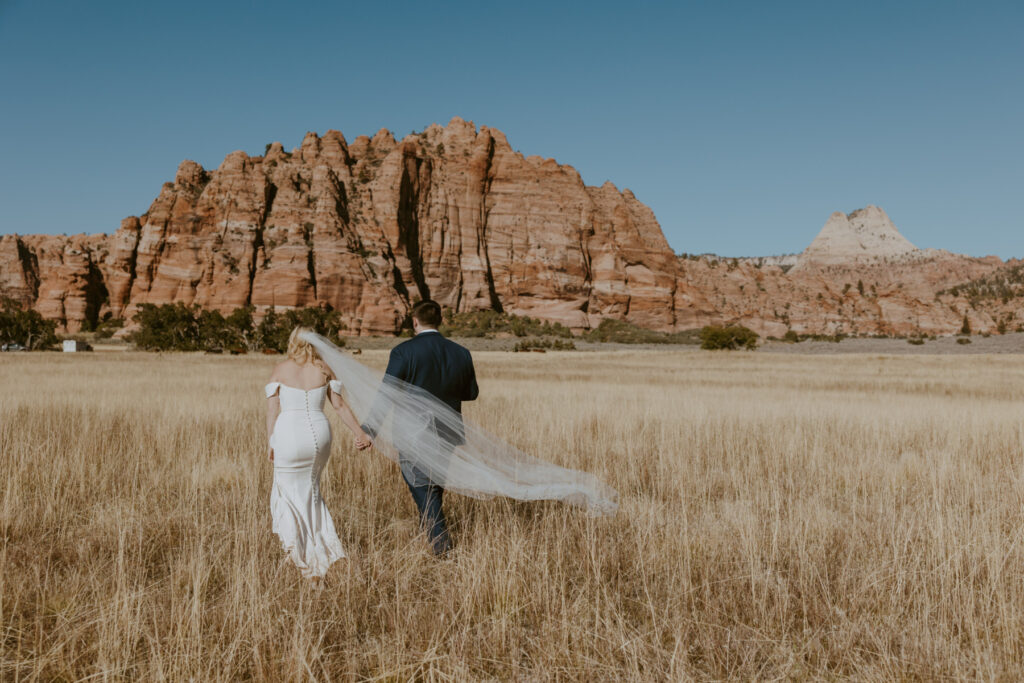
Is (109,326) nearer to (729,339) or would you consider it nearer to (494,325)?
(494,325)

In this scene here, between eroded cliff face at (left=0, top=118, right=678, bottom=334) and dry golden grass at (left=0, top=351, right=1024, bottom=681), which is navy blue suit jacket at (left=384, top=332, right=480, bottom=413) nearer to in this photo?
dry golden grass at (left=0, top=351, right=1024, bottom=681)

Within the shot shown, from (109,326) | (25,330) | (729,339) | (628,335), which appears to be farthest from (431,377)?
(109,326)

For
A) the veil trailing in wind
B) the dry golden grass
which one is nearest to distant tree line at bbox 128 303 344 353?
the dry golden grass

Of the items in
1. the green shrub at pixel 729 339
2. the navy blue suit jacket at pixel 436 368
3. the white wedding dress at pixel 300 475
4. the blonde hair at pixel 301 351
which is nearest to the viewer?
the white wedding dress at pixel 300 475

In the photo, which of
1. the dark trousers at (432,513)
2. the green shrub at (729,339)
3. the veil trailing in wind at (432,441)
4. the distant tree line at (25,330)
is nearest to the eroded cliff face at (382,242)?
the distant tree line at (25,330)

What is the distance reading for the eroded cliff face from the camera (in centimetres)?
9300

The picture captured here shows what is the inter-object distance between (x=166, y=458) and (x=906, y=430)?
11.3m

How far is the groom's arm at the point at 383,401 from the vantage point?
15.2ft

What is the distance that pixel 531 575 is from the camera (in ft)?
13.1

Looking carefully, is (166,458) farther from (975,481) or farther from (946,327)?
(946,327)

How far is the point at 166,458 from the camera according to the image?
7.77 metres

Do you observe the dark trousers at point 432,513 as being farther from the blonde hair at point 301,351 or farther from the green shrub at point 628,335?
the green shrub at point 628,335

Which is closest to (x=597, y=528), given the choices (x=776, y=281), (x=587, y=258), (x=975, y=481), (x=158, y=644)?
(x=158, y=644)

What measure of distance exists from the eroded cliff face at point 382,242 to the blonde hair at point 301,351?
89450 millimetres
